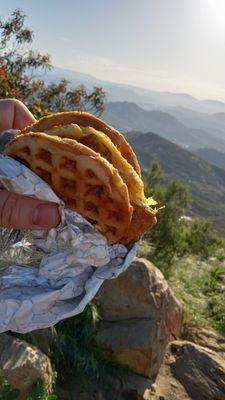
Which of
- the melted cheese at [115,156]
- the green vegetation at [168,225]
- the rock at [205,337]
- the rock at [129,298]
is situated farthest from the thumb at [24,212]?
the green vegetation at [168,225]

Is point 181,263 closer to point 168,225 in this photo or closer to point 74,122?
point 168,225

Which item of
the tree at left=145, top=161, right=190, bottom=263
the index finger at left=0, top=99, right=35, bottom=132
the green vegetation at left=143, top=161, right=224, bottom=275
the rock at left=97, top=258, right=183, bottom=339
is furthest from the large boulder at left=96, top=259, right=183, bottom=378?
the index finger at left=0, top=99, right=35, bottom=132

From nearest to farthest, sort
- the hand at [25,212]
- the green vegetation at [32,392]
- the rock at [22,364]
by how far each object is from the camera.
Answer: the hand at [25,212] → the green vegetation at [32,392] → the rock at [22,364]

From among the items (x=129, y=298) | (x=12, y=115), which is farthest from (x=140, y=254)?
(x=12, y=115)

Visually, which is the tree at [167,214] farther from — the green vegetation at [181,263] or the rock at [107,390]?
the rock at [107,390]

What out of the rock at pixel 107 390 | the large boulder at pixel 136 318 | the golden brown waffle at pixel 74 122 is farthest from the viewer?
the large boulder at pixel 136 318

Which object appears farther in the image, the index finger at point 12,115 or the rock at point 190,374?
the rock at point 190,374
